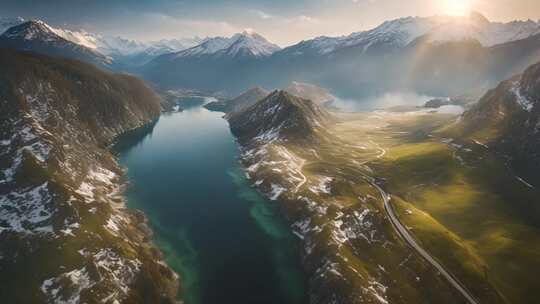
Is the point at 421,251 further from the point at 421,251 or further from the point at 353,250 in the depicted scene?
the point at 353,250

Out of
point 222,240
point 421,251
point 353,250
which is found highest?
point 222,240

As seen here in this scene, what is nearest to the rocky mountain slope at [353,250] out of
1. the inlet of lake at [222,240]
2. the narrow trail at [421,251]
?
the narrow trail at [421,251]

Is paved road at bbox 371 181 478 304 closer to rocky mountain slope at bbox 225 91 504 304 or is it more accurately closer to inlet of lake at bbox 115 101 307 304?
rocky mountain slope at bbox 225 91 504 304

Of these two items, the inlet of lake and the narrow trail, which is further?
the narrow trail

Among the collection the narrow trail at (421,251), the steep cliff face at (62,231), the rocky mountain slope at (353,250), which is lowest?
the narrow trail at (421,251)

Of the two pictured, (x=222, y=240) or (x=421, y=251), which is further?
(x=222, y=240)

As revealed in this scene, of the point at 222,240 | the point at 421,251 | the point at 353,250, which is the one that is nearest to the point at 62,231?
the point at 222,240

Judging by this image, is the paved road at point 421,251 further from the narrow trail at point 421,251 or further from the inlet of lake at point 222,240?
the inlet of lake at point 222,240

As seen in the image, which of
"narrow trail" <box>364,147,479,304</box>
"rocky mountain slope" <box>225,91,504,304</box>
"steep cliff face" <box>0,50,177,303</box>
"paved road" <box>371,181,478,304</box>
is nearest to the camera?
"steep cliff face" <box>0,50,177,303</box>

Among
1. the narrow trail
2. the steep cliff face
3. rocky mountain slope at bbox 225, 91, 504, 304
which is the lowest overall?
the narrow trail

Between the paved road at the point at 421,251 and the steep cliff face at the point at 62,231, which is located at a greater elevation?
the steep cliff face at the point at 62,231

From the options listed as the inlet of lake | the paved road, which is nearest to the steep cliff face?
the inlet of lake
